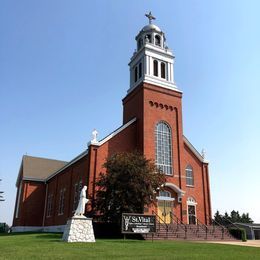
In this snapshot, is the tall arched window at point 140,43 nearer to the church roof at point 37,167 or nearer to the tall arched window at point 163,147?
the tall arched window at point 163,147

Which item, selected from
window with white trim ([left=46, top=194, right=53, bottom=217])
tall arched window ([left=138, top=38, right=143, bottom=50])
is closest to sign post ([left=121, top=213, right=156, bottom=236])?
tall arched window ([left=138, top=38, right=143, bottom=50])

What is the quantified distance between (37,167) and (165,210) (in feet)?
86.9

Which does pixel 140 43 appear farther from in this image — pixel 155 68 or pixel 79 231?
pixel 79 231

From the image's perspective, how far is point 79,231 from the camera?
17.3 meters

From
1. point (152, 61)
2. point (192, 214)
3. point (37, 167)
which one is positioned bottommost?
point (192, 214)

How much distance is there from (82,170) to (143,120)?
7.77 metres

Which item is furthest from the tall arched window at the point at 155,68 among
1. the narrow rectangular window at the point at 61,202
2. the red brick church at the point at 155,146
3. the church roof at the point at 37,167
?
the church roof at the point at 37,167

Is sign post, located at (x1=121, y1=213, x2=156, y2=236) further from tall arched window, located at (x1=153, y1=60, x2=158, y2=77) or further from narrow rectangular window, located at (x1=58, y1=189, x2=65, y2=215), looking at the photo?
tall arched window, located at (x1=153, y1=60, x2=158, y2=77)

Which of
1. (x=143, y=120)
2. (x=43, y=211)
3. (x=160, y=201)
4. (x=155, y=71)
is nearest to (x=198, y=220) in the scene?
(x=160, y=201)

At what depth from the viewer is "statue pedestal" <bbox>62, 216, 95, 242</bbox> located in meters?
17.0

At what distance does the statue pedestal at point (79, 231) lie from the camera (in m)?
17.0

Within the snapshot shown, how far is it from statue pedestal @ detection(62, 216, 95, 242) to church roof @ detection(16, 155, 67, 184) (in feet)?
95.1

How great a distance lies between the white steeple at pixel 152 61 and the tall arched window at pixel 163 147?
4.80 m

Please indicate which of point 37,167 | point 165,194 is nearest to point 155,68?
point 165,194
